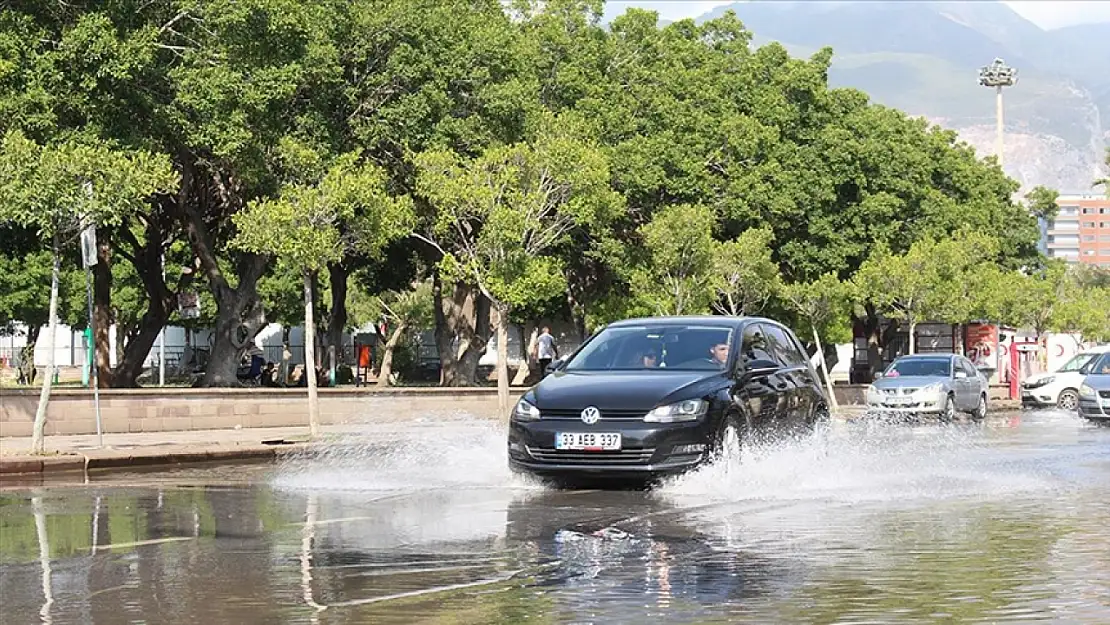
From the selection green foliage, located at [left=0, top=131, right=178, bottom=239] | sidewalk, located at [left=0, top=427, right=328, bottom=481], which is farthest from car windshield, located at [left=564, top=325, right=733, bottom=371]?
green foliage, located at [left=0, top=131, right=178, bottom=239]

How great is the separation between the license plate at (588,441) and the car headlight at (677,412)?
1.07 feet

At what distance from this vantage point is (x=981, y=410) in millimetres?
35125

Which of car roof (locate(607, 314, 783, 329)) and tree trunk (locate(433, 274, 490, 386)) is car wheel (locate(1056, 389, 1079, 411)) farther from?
car roof (locate(607, 314, 783, 329))

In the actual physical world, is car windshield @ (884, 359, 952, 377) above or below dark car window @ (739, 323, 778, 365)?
below

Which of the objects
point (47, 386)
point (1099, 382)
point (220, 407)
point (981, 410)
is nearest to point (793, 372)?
point (47, 386)

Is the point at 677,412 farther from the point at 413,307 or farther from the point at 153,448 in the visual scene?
the point at 413,307

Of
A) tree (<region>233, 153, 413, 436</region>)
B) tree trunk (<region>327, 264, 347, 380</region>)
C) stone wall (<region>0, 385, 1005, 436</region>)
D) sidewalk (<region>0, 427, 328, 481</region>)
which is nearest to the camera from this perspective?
sidewalk (<region>0, 427, 328, 481</region>)

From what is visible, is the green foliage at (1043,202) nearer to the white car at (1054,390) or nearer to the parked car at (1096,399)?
the white car at (1054,390)

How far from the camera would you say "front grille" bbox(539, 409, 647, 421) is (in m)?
13.0

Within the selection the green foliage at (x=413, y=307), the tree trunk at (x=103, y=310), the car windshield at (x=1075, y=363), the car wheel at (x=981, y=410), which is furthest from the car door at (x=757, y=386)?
the green foliage at (x=413, y=307)

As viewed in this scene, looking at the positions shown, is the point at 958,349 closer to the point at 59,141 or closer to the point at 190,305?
the point at 190,305

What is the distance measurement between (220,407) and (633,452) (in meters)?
15.3

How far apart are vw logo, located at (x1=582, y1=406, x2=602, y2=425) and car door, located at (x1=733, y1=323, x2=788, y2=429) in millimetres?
1287

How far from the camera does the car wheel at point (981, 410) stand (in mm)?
34812
